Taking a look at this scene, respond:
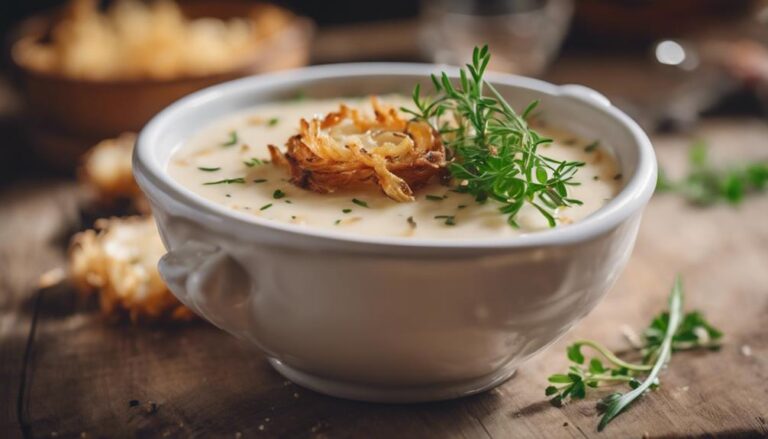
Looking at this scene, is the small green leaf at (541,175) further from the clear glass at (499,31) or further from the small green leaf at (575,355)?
the clear glass at (499,31)

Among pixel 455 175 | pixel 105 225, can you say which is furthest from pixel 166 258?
pixel 105 225

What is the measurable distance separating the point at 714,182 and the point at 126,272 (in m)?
1.49

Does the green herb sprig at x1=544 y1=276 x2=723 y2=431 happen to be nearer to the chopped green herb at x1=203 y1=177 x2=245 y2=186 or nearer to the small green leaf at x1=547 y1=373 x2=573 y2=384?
the small green leaf at x1=547 y1=373 x2=573 y2=384

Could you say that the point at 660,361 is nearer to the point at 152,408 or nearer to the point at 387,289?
the point at 387,289

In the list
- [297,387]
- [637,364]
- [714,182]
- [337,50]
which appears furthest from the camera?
[337,50]

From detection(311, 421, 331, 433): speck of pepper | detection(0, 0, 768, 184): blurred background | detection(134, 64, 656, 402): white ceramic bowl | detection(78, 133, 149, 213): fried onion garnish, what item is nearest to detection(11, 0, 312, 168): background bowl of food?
detection(0, 0, 768, 184): blurred background

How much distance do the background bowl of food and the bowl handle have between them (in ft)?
4.19

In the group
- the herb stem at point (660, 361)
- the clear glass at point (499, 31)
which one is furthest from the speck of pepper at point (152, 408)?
the clear glass at point (499, 31)

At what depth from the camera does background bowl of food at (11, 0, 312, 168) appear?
2.55m

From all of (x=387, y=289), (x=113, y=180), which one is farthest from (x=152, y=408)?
(x=113, y=180)

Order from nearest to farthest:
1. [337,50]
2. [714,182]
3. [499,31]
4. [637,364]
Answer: [637,364]
[714,182]
[499,31]
[337,50]

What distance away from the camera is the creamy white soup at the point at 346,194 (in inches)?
54.7

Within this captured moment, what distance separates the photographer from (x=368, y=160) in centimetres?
146

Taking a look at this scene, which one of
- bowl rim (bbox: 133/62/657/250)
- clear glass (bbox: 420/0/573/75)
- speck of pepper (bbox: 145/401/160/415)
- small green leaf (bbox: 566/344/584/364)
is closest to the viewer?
bowl rim (bbox: 133/62/657/250)
